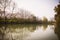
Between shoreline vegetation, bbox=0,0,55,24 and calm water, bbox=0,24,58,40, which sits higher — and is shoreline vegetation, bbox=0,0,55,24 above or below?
above

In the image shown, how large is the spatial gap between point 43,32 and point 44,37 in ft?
0.20

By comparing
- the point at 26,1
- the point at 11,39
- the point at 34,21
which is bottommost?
the point at 11,39

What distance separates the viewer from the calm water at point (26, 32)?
1410 mm

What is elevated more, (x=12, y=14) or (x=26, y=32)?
(x=12, y=14)

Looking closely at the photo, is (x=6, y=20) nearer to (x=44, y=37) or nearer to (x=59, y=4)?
(x=44, y=37)

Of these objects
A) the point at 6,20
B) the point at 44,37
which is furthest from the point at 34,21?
the point at 6,20

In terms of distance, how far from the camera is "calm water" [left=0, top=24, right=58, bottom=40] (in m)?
1.41

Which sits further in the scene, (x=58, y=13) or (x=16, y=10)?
(x=58, y=13)

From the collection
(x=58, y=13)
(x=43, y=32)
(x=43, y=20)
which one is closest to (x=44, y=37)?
(x=43, y=32)

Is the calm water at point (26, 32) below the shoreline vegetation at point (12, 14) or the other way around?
below

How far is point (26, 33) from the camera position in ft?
4.75

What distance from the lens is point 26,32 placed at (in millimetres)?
1450

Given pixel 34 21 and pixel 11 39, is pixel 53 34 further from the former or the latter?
pixel 11 39

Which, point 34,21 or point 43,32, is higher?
point 34,21
